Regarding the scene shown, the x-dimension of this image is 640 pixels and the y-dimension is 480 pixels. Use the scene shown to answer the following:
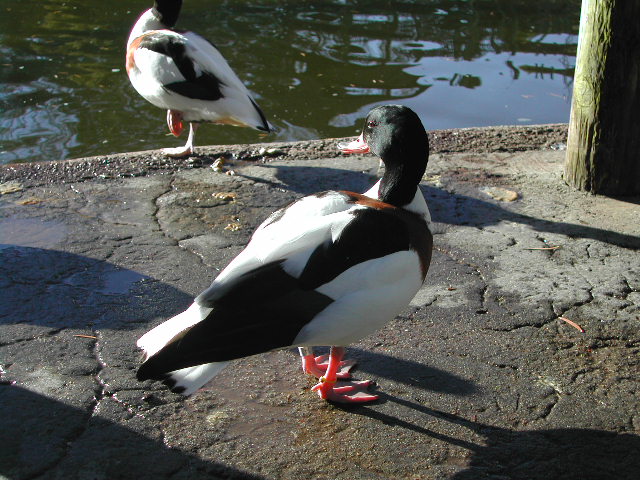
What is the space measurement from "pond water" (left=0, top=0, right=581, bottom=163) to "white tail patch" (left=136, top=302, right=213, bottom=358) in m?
4.21

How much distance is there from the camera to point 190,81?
5.59 metres

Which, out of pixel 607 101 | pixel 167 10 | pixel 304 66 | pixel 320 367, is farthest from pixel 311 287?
pixel 304 66

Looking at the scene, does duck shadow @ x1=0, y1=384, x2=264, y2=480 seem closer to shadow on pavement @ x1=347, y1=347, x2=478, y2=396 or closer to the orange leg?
the orange leg

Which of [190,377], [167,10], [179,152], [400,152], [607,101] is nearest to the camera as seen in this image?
[190,377]

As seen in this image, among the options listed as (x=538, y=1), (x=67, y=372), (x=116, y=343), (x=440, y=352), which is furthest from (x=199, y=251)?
(x=538, y=1)

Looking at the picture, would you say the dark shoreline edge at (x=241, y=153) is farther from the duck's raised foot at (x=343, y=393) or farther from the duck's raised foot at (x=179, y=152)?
the duck's raised foot at (x=343, y=393)

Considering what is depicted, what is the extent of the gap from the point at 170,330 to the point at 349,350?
1003 mm

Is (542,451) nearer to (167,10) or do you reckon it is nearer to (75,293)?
(75,293)

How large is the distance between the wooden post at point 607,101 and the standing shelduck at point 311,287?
6.68ft

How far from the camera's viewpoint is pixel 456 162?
5.35m

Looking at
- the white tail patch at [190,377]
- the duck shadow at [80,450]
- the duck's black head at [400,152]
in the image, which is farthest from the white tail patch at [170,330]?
the duck's black head at [400,152]

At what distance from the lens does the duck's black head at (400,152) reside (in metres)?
3.09

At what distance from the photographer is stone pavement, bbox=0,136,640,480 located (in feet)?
9.05

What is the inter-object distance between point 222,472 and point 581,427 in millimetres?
1353
